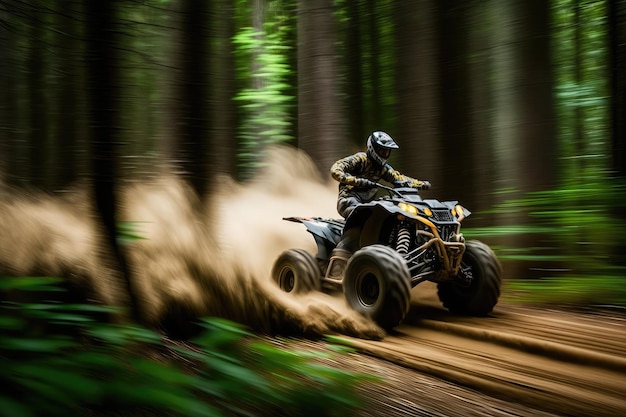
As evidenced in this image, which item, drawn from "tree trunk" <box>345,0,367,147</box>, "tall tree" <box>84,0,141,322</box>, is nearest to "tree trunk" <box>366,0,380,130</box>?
"tree trunk" <box>345,0,367,147</box>

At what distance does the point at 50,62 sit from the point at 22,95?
11.3 ft

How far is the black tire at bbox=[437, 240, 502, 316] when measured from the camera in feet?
22.0

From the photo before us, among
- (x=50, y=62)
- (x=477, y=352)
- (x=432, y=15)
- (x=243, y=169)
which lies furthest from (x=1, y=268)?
(x=243, y=169)

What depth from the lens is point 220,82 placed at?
16.1 feet

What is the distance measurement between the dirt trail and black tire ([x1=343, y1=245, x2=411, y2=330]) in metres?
0.31

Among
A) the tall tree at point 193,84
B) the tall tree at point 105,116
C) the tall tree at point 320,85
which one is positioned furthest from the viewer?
the tall tree at point 320,85

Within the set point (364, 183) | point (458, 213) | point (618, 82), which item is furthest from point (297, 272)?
point (618, 82)

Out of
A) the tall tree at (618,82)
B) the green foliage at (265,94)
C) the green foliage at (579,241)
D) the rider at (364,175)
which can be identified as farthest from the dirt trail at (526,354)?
the green foliage at (265,94)

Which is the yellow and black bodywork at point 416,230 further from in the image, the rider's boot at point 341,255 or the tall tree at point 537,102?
the tall tree at point 537,102

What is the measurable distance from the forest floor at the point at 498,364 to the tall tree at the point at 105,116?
6.38ft

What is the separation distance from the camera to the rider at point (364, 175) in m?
7.37

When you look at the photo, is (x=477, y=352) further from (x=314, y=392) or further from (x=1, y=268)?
(x=1, y=268)

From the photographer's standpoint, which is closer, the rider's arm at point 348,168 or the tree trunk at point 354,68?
the rider's arm at point 348,168

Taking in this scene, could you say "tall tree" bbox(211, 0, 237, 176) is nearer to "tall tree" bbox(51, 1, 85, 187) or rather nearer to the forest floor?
"tall tree" bbox(51, 1, 85, 187)
